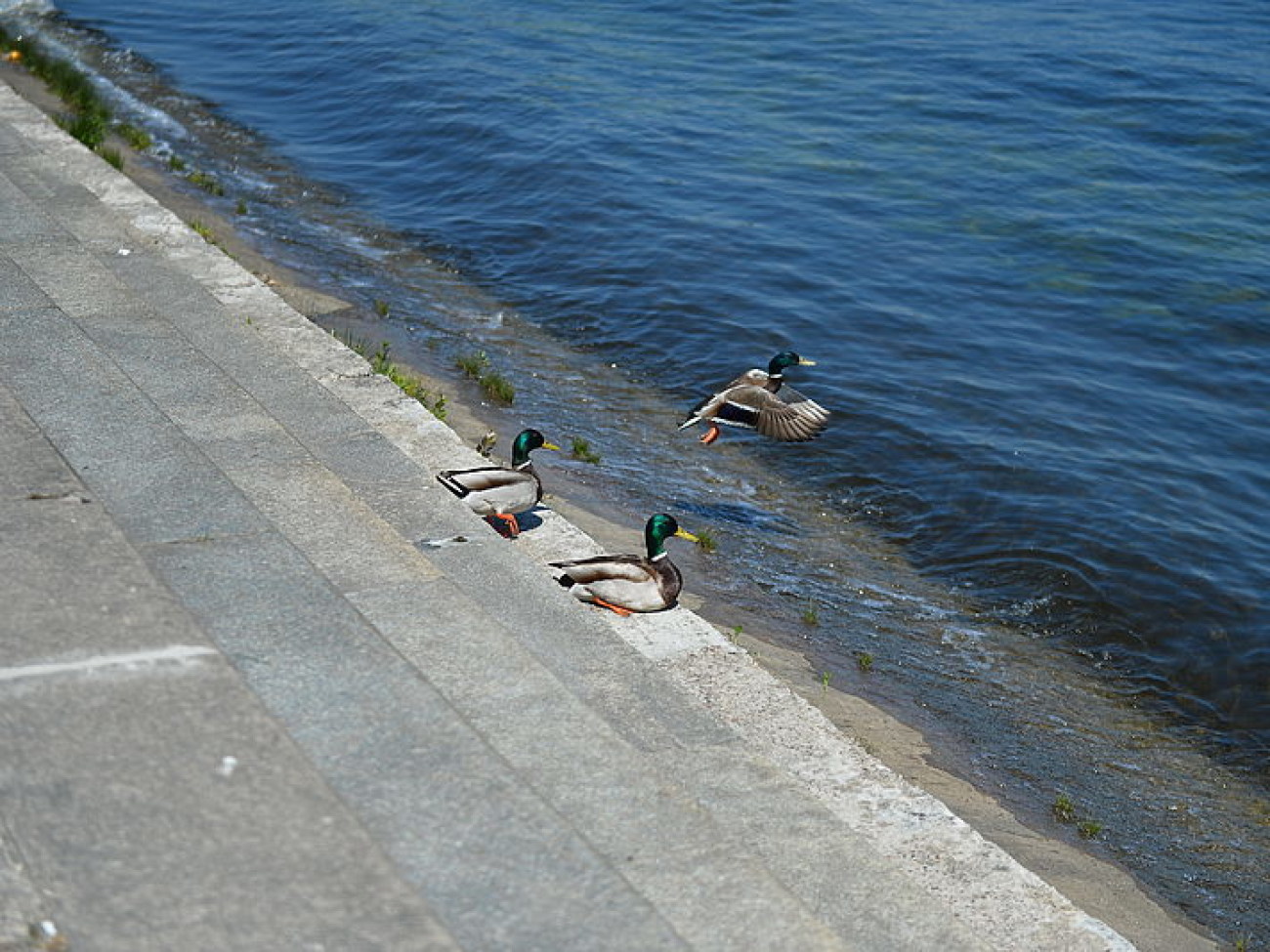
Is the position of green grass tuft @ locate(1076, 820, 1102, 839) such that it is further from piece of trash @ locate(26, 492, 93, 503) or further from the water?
piece of trash @ locate(26, 492, 93, 503)

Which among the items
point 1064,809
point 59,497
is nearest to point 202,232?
point 59,497

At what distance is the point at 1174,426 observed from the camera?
44.1 ft

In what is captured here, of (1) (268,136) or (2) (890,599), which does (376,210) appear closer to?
(1) (268,136)

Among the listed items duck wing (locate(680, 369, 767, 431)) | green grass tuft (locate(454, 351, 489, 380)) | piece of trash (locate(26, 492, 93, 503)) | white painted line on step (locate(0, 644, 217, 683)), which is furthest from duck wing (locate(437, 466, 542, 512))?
green grass tuft (locate(454, 351, 489, 380))

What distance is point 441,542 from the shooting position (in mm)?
6426

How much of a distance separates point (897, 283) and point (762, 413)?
559 cm

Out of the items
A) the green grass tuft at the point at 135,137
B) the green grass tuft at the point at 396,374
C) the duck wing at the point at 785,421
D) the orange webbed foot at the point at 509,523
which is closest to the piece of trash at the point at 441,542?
the orange webbed foot at the point at 509,523

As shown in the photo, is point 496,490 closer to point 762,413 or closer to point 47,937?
point 762,413

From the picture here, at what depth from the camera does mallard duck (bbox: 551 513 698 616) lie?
7094 mm

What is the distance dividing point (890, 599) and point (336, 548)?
203 inches

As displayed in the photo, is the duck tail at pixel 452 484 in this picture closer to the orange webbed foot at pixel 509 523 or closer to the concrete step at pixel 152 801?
the orange webbed foot at pixel 509 523

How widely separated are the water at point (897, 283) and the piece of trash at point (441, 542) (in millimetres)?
3187

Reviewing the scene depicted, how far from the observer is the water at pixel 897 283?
9.49 meters

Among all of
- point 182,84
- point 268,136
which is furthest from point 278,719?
point 182,84
